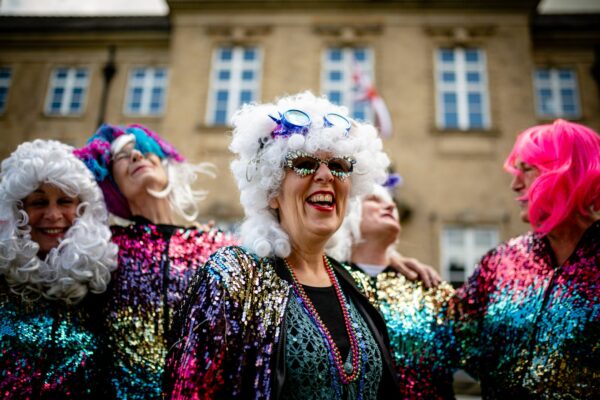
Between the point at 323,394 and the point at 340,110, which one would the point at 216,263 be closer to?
the point at 323,394

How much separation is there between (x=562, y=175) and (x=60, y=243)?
2.54 metres

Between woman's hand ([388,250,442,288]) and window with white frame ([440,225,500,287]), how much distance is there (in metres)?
7.31

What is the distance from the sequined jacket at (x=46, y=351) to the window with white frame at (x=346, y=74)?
9.18 m

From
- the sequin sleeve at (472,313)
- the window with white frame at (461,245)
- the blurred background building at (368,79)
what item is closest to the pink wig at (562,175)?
the sequin sleeve at (472,313)

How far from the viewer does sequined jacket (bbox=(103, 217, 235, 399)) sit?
8.19 ft

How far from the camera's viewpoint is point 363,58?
455 inches

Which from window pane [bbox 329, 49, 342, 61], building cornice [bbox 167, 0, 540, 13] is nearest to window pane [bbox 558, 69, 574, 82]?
building cornice [bbox 167, 0, 540, 13]

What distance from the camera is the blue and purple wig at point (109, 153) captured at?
2975mm

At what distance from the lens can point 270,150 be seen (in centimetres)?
216

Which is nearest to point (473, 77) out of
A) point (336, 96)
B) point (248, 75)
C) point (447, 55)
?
point (447, 55)

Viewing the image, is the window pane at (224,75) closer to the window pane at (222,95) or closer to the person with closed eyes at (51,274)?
the window pane at (222,95)

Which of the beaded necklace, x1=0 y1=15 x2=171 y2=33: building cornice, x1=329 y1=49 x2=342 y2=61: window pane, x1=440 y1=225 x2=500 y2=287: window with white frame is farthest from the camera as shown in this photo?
x1=0 y1=15 x2=171 y2=33: building cornice

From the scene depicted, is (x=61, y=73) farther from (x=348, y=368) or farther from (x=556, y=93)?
(x=348, y=368)

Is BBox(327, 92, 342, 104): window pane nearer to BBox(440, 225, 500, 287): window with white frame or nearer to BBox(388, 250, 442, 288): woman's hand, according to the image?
BBox(440, 225, 500, 287): window with white frame
